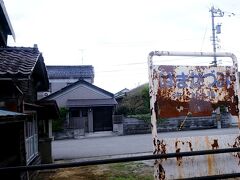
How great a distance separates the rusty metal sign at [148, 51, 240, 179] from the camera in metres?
3.95

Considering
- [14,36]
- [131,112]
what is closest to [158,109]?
[14,36]

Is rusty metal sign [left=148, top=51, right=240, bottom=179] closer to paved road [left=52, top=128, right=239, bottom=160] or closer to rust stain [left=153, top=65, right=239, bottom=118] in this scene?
rust stain [left=153, top=65, right=239, bottom=118]

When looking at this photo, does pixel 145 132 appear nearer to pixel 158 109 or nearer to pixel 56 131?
pixel 56 131

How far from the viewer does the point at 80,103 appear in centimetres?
3678

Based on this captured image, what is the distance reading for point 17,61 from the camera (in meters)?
8.93

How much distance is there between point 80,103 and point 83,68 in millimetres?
12617

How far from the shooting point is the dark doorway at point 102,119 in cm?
3778

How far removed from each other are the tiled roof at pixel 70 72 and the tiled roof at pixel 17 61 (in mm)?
37126

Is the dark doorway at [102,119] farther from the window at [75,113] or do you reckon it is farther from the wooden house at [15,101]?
the wooden house at [15,101]

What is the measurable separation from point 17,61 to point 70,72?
1544 inches

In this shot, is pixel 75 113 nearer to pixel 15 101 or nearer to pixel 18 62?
pixel 15 101

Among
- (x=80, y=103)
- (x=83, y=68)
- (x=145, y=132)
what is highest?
(x=83, y=68)

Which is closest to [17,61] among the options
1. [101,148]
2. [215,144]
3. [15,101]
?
[15,101]

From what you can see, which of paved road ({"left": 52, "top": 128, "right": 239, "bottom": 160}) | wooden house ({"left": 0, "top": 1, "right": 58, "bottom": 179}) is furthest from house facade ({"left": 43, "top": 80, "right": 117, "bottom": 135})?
wooden house ({"left": 0, "top": 1, "right": 58, "bottom": 179})
